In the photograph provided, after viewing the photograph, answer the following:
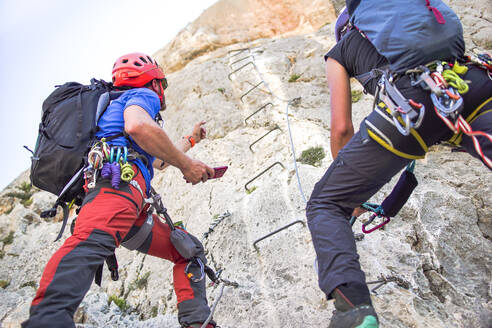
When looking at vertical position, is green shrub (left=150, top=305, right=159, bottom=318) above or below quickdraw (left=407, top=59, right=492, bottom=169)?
below

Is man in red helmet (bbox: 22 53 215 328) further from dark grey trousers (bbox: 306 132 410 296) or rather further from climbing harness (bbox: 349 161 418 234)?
climbing harness (bbox: 349 161 418 234)

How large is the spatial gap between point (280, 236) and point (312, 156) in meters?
1.81

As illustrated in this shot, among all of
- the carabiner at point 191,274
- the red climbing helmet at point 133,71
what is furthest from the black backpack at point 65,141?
the carabiner at point 191,274

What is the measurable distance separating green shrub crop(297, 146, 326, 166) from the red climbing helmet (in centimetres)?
275

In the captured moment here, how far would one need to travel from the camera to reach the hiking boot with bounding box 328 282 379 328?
6.51 ft

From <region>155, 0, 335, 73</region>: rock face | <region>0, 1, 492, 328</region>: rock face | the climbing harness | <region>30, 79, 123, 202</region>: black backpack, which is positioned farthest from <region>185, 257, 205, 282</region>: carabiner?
<region>155, 0, 335, 73</region>: rock face

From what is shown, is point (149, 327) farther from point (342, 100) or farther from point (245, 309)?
point (342, 100)

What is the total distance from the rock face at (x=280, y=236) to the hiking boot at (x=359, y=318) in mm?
1254

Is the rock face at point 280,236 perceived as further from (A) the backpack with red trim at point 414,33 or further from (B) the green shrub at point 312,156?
(A) the backpack with red trim at point 414,33

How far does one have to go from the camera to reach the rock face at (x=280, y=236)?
3.56 metres

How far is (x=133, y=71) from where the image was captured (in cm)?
421

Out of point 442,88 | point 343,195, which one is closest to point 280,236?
point 343,195

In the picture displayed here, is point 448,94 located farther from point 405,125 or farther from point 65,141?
point 65,141

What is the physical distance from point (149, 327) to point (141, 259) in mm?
2007
